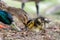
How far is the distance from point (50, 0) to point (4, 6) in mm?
6028

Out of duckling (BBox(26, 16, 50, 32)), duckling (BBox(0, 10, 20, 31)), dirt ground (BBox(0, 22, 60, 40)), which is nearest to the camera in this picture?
dirt ground (BBox(0, 22, 60, 40))

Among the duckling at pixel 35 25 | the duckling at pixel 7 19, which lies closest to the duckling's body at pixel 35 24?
the duckling at pixel 35 25

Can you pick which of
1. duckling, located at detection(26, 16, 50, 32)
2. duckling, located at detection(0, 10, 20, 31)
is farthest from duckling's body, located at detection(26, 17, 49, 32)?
duckling, located at detection(0, 10, 20, 31)

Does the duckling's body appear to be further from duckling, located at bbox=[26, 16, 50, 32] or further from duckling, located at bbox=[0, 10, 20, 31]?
duckling, located at bbox=[0, 10, 20, 31]

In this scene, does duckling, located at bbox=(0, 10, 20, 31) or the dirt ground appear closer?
the dirt ground

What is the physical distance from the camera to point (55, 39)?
288cm

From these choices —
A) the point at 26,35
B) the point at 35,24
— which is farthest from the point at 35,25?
the point at 26,35

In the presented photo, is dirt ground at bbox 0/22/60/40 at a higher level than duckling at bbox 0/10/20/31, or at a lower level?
lower

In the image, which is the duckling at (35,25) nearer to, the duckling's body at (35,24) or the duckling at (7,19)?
the duckling's body at (35,24)

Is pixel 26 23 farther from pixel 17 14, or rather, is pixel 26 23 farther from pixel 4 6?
pixel 4 6

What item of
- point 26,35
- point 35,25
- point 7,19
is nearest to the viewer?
point 26,35

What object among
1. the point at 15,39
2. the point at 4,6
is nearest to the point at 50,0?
the point at 4,6

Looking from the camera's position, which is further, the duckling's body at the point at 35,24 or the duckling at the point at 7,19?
the duckling's body at the point at 35,24

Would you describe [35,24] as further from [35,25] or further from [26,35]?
[26,35]
